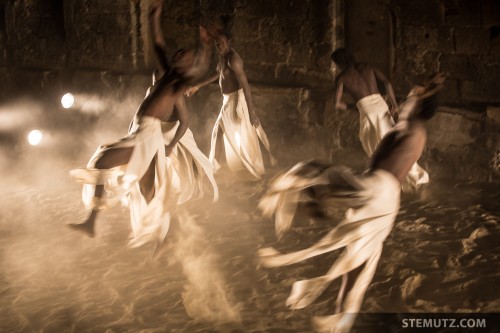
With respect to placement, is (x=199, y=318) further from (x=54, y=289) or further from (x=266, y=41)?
(x=266, y=41)

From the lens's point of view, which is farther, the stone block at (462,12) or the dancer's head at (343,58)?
the stone block at (462,12)

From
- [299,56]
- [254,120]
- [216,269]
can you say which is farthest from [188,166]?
[299,56]

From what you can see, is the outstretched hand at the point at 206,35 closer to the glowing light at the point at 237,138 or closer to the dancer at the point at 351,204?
the glowing light at the point at 237,138

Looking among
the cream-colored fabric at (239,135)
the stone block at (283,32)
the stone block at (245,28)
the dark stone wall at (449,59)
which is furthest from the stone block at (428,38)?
the cream-colored fabric at (239,135)

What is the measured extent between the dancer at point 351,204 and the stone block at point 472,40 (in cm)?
355

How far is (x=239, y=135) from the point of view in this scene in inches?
332

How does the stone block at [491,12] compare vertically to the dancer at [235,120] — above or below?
above

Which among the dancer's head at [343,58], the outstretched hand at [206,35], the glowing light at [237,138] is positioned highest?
the outstretched hand at [206,35]

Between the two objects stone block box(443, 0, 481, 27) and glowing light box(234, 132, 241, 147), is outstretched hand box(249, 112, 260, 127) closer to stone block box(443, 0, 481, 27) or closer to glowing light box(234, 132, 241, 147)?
glowing light box(234, 132, 241, 147)

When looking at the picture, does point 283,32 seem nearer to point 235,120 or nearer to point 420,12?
point 235,120

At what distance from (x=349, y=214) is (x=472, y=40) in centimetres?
405

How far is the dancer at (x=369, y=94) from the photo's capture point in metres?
7.75

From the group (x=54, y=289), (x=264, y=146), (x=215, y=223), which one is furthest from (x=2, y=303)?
(x=264, y=146)

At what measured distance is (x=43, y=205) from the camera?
8086mm
